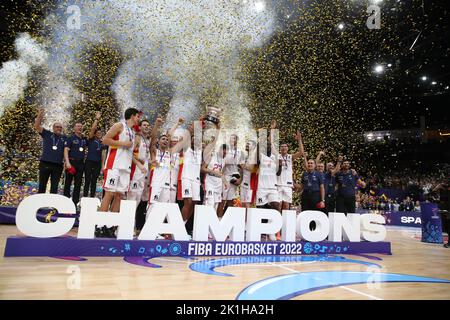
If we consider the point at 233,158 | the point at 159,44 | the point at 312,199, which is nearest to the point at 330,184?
the point at 312,199

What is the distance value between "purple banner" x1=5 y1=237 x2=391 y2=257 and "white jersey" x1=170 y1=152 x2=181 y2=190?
5.39 ft

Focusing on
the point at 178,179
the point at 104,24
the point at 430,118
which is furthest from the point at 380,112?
the point at 178,179

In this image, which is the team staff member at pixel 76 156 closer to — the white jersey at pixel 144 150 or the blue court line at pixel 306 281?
the white jersey at pixel 144 150

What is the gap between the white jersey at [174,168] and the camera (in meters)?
5.74

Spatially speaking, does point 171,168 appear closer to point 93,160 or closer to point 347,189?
point 93,160

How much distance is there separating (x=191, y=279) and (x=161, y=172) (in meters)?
2.75

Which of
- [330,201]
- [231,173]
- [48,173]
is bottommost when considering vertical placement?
[330,201]

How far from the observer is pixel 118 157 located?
4.64 metres

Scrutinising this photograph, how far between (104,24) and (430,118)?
66.0 ft

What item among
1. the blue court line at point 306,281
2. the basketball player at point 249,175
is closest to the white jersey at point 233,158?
the basketball player at point 249,175

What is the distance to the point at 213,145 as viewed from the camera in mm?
5773

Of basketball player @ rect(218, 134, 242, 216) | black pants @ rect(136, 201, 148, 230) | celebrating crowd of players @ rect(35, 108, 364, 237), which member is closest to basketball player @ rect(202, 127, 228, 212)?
celebrating crowd of players @ rect(35, 108, 364, 237)

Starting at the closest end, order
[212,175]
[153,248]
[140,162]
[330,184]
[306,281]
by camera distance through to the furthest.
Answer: [306,281] < [153,248] < [140,162] < [212,175] < [330,184]

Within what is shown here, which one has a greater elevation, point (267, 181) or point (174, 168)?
point (174, 168)
